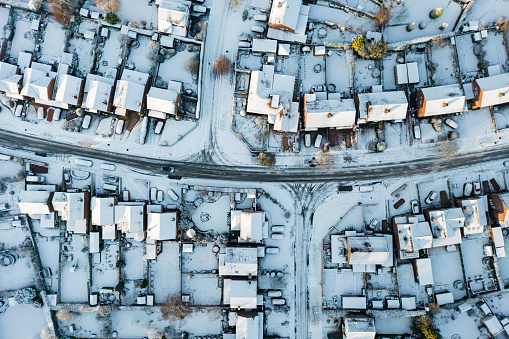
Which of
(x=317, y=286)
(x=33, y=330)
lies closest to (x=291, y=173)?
(x=317, y=286)

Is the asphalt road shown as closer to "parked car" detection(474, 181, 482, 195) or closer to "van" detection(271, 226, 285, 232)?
"parked car" detection(474, 181, 482, 195)

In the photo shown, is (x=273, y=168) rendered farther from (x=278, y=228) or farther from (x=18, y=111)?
(x=18, y=111)

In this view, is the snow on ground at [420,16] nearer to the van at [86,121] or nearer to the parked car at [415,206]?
the parked car at [415,206]

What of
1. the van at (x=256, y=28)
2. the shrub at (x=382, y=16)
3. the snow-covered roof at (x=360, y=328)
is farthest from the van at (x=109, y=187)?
the shrub at (x=382, y=16)

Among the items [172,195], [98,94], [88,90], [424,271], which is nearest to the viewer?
[98,94]

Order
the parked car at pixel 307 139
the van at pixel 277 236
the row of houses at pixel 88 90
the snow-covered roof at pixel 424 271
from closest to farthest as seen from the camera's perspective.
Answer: the row of houses at pixel 88 90 → the snow-covered roof at pixel 424 271 → the van at pixel 277 236 → the parked car at pixel 307 139

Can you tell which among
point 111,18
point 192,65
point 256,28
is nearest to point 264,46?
point 256,28
